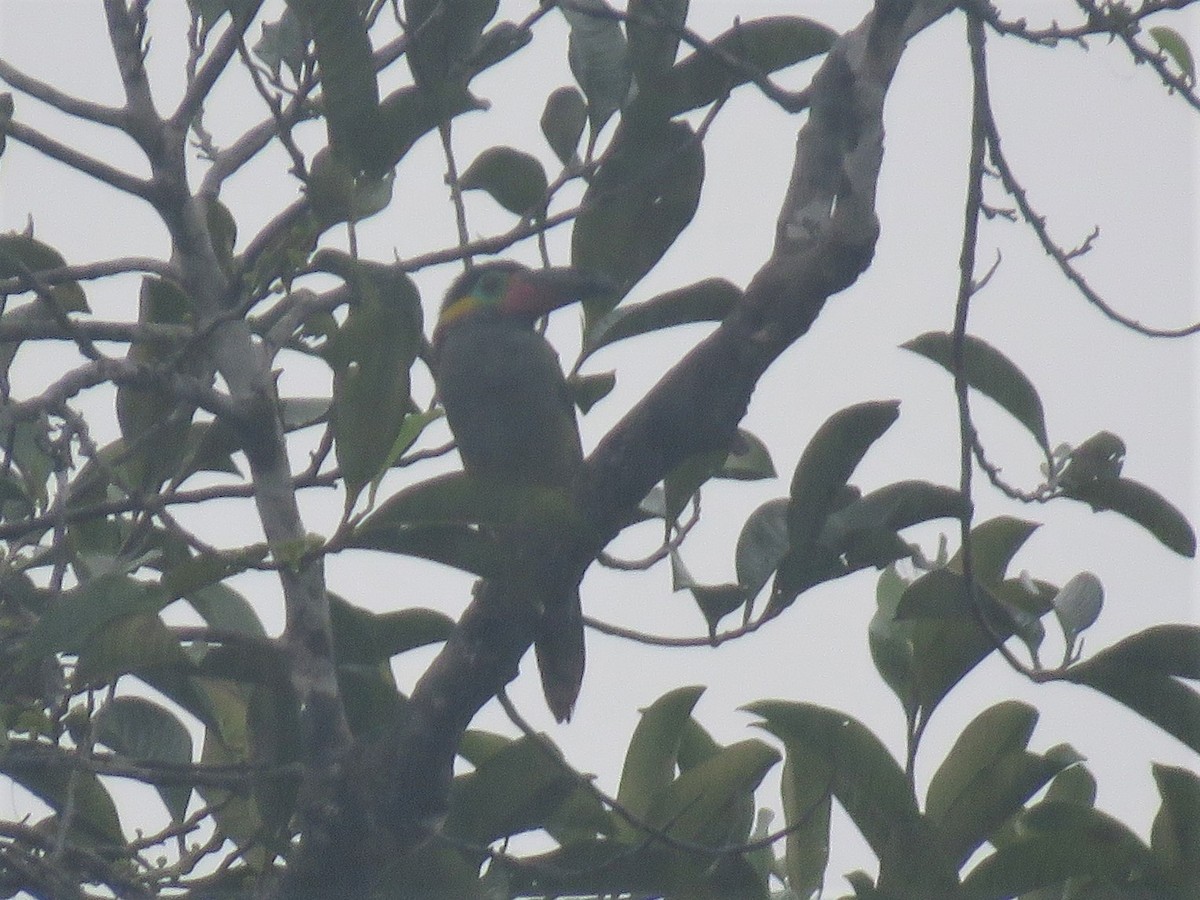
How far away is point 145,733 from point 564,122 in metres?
1.36

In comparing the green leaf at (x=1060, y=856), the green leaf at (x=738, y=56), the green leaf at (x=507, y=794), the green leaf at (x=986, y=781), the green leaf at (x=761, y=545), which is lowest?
the green leaf at (x=1060, y=856)

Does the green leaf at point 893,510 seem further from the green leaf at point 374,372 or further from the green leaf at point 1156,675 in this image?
the green leaf at point 374,372

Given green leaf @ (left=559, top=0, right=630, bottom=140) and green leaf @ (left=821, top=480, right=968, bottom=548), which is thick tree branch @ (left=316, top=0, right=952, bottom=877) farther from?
green leaf @ (left=559, top=0, right=630, bottom=140)

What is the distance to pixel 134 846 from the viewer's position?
9.18ft

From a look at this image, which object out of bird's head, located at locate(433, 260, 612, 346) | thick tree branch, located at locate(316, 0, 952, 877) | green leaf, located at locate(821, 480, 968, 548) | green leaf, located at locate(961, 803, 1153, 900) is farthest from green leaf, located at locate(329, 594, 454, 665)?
bird's head, located at locate(433, 260, 612, 346)

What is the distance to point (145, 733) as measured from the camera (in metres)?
2.98

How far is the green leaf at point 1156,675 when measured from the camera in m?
2.48

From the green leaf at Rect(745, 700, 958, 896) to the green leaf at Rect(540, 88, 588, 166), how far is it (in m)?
1.13

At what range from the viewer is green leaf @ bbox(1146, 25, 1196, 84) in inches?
113

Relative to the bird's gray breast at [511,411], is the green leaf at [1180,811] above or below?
below

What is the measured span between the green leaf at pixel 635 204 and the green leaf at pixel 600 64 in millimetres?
58

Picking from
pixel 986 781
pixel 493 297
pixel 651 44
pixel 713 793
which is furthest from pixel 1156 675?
pixel 493 297

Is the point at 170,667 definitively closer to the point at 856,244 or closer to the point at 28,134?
the point at 28,134

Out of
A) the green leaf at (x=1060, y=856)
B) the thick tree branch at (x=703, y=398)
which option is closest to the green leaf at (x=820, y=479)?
the thick tree branch at (x=703, y=398)
